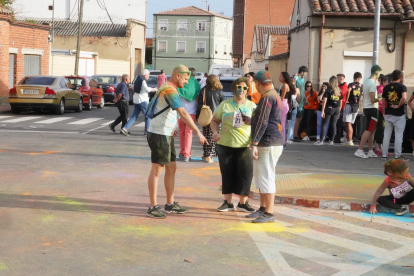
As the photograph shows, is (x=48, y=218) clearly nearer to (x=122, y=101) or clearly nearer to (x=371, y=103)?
(x=371, y=103)

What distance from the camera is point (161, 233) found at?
646 cm

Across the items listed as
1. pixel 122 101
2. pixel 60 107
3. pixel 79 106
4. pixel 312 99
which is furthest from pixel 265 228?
pixel 79 106

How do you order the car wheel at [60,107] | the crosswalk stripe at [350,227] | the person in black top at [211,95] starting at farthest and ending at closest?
1. the car wheel at [60,107]
2. the person in black top at [211,95]
3. the crosswalk stripe at [350,227]

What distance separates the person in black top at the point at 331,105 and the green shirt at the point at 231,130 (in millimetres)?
8308

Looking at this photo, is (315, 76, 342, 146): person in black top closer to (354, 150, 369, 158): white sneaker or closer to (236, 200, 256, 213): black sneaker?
(354, 150, 369, 158): white sneaker

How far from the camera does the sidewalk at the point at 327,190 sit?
809cm

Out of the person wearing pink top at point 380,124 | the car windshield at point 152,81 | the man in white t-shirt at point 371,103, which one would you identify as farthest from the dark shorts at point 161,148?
the car windshield at point 152,81

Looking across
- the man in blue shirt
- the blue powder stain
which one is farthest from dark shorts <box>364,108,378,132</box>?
the man in blue shirt

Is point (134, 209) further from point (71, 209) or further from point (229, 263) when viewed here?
point (229, 263)

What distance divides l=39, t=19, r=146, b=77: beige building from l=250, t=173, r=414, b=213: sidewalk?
124ft

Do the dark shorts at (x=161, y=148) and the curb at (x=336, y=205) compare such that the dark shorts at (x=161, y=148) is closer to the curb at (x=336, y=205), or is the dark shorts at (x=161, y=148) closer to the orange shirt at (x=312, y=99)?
the curb at (x=336, y=205)

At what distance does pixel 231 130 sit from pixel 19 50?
85.2ft

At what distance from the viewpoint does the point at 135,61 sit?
61.2 metres

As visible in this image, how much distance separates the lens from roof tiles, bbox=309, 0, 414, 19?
2266cm
